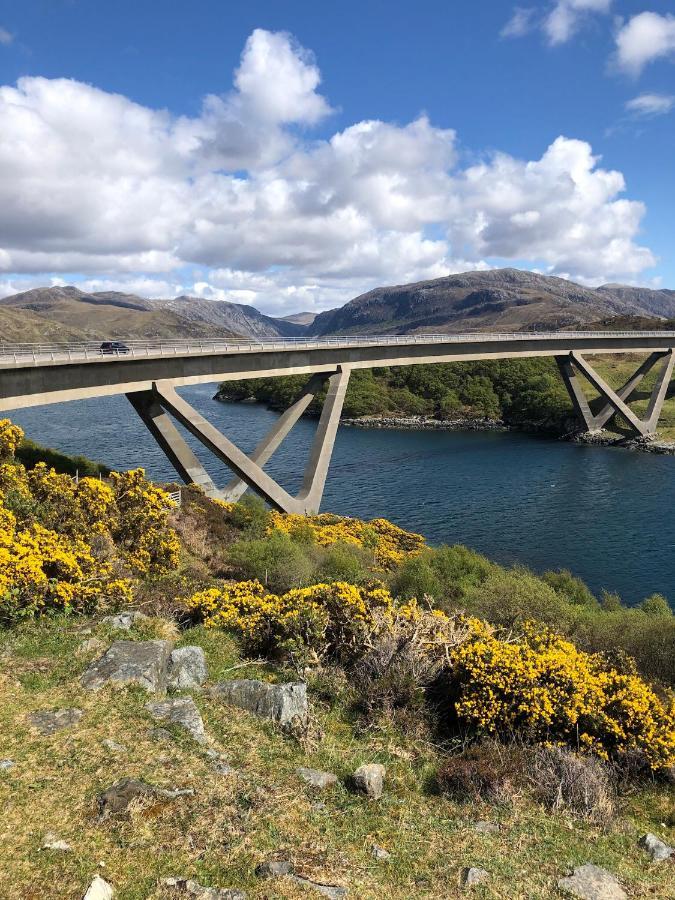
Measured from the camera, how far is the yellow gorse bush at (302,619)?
11.8 meters

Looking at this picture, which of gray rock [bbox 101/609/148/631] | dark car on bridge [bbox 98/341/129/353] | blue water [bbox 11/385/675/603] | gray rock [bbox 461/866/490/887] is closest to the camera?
gray rock [bbox 461/866/490/887]

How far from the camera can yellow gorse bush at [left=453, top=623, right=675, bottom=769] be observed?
31.5ft

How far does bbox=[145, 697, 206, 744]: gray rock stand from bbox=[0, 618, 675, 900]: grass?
19 centimetres

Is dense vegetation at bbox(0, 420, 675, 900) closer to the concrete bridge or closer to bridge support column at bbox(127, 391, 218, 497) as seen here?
the concrete bridge

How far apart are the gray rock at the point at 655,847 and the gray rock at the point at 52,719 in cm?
800

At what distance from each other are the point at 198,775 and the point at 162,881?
1811 mm

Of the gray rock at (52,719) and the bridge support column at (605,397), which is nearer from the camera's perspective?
the gray rock at (52,719)

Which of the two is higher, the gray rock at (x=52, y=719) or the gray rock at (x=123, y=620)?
the gray rock at (x=52, y=719)

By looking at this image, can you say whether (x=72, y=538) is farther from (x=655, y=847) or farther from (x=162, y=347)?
(x=162, y=347)

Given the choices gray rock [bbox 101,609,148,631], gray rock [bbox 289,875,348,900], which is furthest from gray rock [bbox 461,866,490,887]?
gray rock [bbox 101,609,148,631]

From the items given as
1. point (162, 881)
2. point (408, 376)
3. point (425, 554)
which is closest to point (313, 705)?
point (162, 881)

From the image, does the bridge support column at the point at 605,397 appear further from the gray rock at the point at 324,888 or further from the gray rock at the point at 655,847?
the gray rock at the point at 324,888

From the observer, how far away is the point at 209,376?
32.4 m

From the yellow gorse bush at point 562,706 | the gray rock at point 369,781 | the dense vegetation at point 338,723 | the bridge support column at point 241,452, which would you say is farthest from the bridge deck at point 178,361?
the yellow gorse bush at point 562,706
